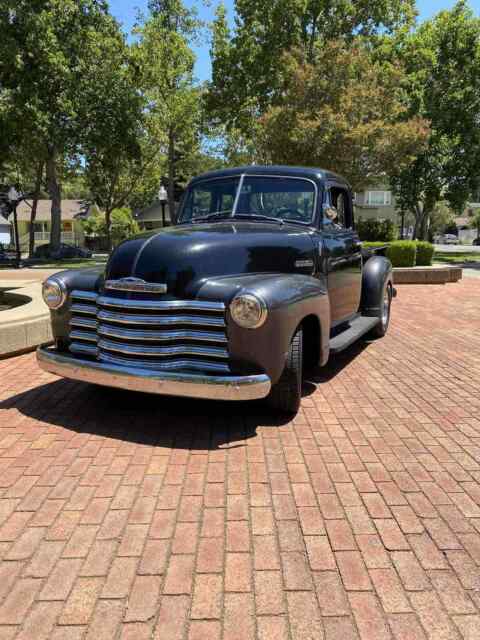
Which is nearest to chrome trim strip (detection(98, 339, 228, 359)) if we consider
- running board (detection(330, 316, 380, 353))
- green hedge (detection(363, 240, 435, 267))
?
running board (detection(330, 316, 380, 353))

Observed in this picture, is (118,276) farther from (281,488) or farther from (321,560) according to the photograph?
(321,560)

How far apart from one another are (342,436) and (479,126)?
26843 millimetres

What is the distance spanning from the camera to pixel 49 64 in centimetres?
2217

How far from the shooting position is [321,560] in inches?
94.4

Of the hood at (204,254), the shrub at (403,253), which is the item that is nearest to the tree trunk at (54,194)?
the shrub at (403,253)

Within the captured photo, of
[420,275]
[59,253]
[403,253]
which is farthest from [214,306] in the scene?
[59,253]

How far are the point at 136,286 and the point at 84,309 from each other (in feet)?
2.21

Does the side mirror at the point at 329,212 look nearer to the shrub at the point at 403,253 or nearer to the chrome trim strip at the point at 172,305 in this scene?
the chrome trim strip at the point at 172,305

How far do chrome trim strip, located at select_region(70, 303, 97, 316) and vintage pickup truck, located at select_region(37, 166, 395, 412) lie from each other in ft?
0.03

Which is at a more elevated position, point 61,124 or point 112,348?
point 61,124

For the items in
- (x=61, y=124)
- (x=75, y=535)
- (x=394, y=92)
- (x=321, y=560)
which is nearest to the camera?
(x=321, y=560)

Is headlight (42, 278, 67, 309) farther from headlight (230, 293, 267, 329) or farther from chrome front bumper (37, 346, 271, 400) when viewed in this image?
headlight (230, 293, 267, 329)

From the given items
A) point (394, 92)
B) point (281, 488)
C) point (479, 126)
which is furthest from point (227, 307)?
point (479, 126)

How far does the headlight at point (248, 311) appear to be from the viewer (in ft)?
11.0
